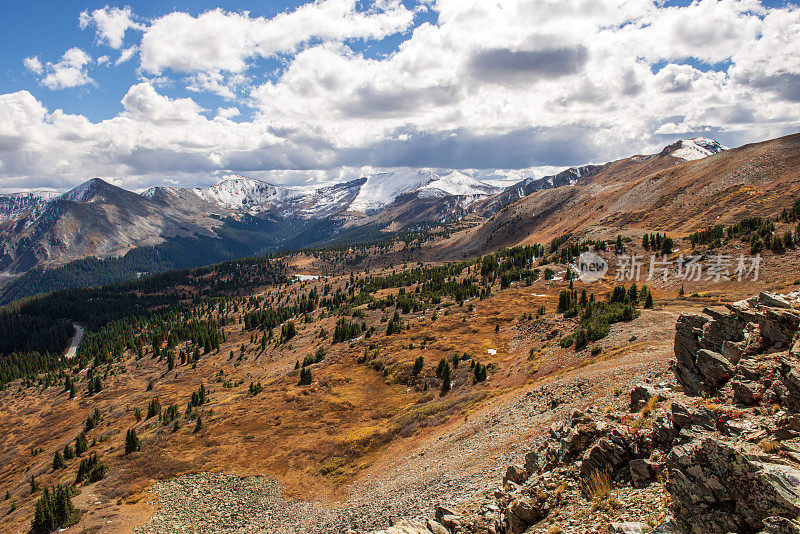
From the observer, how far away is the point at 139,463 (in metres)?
53.0

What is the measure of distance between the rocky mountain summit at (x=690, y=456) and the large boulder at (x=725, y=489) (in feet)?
0.10

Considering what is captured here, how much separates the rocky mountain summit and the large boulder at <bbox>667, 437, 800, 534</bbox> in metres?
0.03

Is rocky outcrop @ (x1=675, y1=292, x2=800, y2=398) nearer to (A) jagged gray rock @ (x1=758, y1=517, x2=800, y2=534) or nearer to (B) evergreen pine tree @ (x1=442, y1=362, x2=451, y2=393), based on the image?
(A) jagged gray rock @ (x1=758, y1=517, x2=800, y2=534)

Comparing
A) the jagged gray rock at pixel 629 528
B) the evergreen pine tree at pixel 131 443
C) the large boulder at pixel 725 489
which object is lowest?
the evergreen pine tree at pixel 131 443

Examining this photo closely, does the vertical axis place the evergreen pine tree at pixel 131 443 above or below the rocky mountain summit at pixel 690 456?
below

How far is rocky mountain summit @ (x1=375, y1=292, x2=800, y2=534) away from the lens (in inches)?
426

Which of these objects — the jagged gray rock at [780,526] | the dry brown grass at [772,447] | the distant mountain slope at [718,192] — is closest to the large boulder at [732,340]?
the dry brown grass at [772,447]

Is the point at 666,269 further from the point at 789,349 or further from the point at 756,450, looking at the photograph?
the point at 756,450

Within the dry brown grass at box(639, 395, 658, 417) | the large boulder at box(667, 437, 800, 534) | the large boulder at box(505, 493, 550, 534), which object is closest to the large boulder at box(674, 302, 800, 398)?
the dry brown grass at box(639, 395, 658, 417)

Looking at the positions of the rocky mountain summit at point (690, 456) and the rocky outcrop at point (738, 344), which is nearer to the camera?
the rocky mountain summit at point (690, 456)

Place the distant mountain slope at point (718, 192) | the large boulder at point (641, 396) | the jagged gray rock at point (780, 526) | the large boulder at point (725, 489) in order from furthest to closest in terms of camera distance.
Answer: the distant mountain slope at point (718, 192), the large boulder at point (641, 396), the large boulder at point (725, 489), the jagged gray rock at point (780, 526)

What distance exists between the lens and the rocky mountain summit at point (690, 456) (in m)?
10.8

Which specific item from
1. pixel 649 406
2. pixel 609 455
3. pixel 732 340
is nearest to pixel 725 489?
pixel 609 455

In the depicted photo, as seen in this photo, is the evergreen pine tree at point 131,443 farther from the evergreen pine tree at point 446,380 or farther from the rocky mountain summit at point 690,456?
the rocky mountain summit at point 690,456
